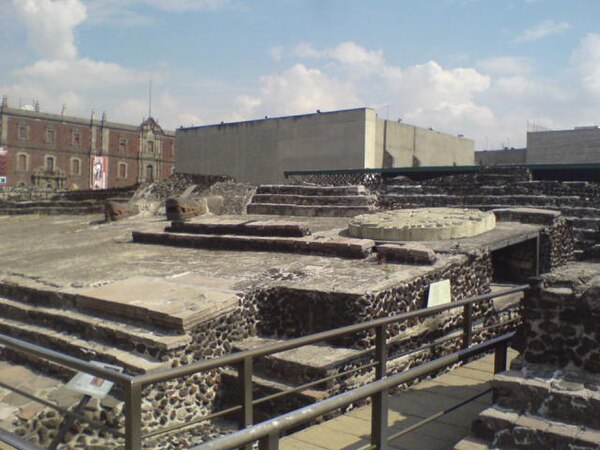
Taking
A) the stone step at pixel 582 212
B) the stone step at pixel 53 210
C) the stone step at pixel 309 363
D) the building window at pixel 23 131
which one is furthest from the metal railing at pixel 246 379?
the building window at pixel 23 131

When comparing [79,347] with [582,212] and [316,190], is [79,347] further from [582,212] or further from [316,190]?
[582,212]

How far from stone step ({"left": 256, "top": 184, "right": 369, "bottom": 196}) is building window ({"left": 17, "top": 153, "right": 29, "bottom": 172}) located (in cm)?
4310

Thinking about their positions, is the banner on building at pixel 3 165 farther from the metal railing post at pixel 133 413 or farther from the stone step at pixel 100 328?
the metal railing post at pixel 133 413

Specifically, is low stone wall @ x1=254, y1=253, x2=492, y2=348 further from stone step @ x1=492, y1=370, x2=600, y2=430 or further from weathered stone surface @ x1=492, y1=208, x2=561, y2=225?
weathered stone surface @ x1=492, y1=208, x2=561, y2=225

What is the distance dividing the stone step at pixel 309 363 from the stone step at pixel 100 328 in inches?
35.4

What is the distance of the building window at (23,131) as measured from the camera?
51250mm

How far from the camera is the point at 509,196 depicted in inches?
514

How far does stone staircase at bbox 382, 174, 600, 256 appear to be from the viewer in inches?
463

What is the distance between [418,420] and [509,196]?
993 cm

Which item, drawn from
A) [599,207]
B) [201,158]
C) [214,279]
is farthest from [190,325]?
[201,158]

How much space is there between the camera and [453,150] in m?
31.0

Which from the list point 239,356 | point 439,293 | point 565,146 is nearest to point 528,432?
point 239,356

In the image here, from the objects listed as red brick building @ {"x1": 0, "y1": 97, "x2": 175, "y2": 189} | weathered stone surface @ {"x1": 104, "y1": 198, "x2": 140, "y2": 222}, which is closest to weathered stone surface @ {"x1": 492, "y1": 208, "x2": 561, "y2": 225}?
weathered stone surface @ {"x1": 104, "y1": 198, "x2": 140, "y2": 222}

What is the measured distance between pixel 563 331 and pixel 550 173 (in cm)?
1113
